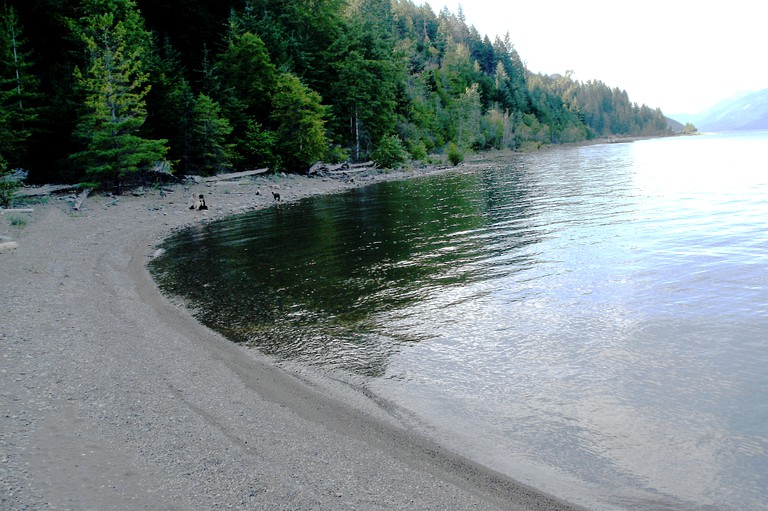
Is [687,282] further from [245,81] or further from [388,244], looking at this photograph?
[245,81]

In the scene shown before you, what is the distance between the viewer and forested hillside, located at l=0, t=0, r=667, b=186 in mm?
32219

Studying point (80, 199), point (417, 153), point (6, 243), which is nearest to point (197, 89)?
point (80, 199)

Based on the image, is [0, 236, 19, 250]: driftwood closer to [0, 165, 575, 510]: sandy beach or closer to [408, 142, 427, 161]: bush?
[0, 165, 575, 510]: sandy beach

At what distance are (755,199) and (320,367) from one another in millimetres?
32606

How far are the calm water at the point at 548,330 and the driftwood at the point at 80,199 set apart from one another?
1018cm

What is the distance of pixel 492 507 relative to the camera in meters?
5.16

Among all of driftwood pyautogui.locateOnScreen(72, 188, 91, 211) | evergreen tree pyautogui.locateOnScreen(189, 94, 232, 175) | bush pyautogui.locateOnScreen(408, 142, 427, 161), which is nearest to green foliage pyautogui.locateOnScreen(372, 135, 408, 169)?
bush pyautogui.locateOnScreen(408, 142, 427, 161)

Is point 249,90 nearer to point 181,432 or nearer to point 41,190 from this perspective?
point 41,190

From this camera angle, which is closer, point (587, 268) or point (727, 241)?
point (587, 268)

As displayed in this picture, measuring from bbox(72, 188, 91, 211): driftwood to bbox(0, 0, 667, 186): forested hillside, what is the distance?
1.51 meters

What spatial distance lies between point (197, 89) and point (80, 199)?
25.6 m

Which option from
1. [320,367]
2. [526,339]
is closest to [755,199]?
[526,339]

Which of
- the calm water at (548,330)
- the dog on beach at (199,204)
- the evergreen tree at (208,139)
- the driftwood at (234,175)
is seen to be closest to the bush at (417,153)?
the driftwood at (234,175)

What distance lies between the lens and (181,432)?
6.44m
